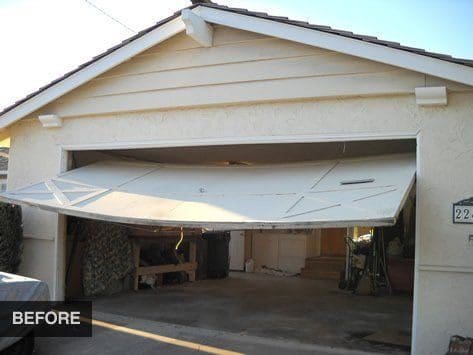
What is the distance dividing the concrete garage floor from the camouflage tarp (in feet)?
1.39

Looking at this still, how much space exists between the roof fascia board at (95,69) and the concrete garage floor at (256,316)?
374 cm

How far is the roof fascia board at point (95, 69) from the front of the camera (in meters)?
7.31

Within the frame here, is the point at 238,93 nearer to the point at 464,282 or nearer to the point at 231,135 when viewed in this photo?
the point at 231,135

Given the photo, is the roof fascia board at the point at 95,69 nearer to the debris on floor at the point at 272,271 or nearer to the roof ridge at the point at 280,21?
the roof ridge at the point at 280,21

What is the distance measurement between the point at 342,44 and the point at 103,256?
6392mm

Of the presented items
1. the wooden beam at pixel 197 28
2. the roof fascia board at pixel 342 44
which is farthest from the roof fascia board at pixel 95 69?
the roof fascia board at pixel 342 44

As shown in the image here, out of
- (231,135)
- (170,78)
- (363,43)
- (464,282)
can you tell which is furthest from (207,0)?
(464,282)

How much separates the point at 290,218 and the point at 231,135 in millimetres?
2313

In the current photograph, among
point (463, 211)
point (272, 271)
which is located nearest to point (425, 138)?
point (463, 211)

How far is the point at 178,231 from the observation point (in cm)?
1199

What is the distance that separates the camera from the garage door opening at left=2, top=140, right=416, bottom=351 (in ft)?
19.1

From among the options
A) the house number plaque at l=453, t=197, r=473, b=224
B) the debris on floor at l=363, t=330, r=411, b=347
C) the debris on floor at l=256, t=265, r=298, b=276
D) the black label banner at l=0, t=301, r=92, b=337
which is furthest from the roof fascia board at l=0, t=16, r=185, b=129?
the debris on floor at l=256, t=265, r=298, b=276

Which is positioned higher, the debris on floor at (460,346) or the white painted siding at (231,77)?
the white painted siding at (231,77)

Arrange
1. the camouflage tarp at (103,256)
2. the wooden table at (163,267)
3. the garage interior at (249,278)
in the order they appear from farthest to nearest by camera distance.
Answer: the wooden table at (163,267) < the camouflage tarp at (103,256) < the garage interior at (249,278)
